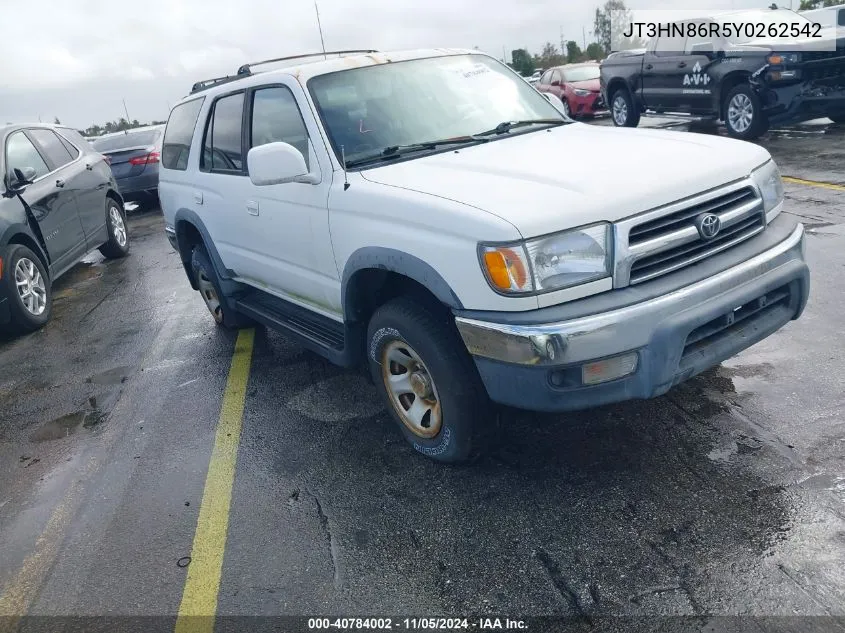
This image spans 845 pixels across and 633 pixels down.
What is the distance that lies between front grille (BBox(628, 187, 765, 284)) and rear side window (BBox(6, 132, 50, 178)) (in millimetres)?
6641

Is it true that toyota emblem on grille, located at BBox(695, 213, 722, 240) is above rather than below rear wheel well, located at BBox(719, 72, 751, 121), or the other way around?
above

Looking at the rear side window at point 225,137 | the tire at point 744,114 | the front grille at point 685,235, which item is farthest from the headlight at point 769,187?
the tire at point 744,114

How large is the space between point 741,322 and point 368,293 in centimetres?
176

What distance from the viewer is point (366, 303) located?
395 centimetres

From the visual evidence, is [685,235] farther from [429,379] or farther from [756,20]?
[756,20]

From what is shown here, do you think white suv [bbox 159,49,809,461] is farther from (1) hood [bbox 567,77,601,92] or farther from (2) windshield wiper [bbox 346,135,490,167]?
(1) hood [bbox 567,77,601,92]

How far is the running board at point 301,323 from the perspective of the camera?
4.18m

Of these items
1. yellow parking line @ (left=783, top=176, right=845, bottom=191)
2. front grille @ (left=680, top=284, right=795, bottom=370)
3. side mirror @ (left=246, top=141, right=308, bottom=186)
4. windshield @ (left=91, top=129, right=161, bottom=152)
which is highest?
side mirror @ (left=246, top=141, right=308, bottom=186)

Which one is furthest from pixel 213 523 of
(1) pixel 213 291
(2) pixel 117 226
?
(2) pixel 117 226

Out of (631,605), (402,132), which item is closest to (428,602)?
(631,605)

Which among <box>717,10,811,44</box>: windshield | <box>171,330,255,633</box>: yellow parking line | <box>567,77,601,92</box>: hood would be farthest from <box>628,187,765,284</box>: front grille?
<box>567,77,601,92</box>: hood

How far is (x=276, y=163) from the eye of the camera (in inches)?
151

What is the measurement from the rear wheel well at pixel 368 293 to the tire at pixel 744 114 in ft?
30.1

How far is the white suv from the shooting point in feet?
9.82
